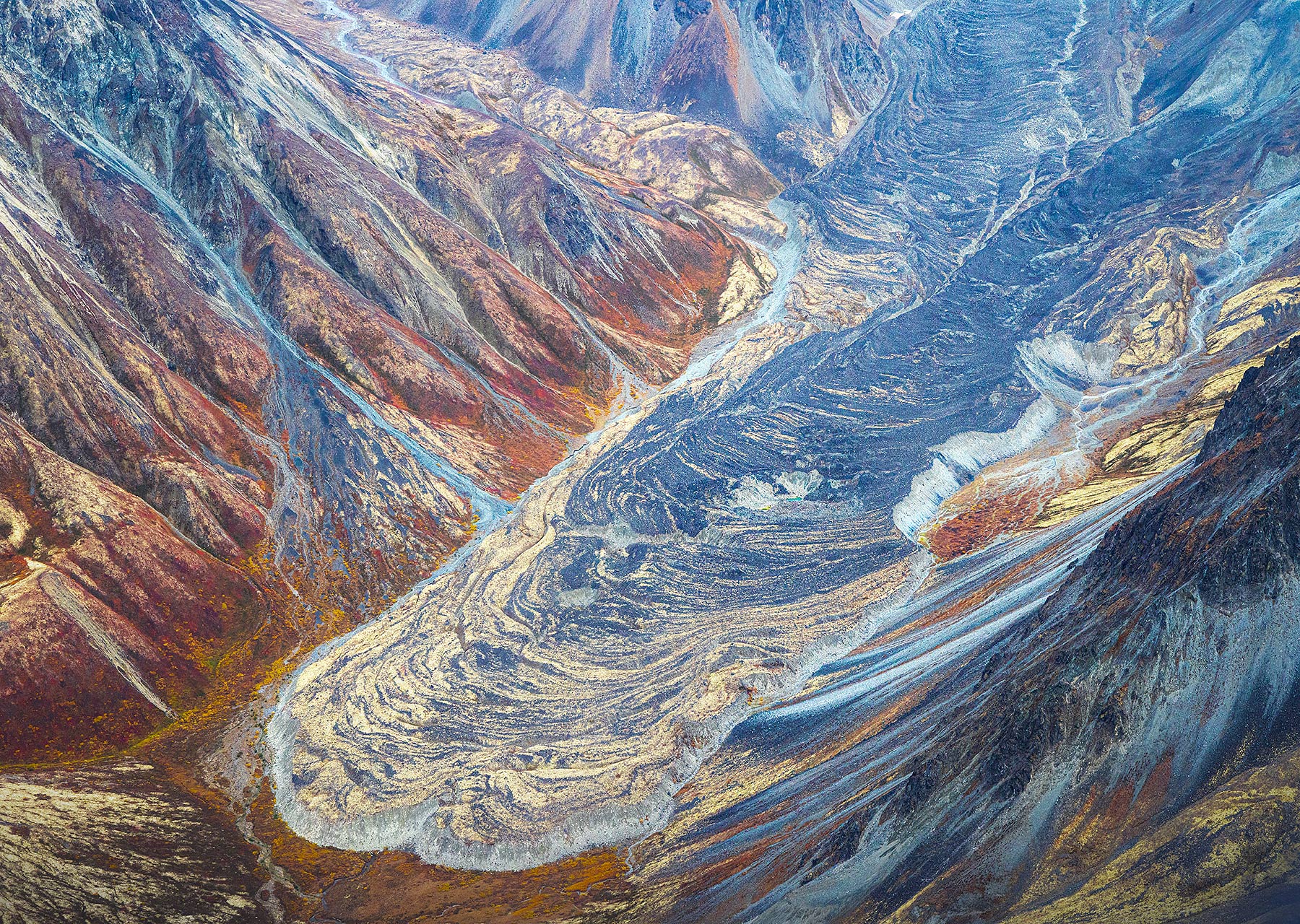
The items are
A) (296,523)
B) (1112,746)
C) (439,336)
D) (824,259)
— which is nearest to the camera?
(1112,746)

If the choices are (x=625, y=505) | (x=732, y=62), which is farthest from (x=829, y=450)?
(x=732, y=62)

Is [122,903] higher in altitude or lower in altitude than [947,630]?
higher

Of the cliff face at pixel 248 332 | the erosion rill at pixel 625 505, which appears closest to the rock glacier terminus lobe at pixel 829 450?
the erosion rill at pixel 625 505

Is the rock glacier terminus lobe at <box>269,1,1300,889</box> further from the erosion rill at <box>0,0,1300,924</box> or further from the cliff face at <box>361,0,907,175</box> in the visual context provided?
the cliff face at <box>361,0,907,175</box>

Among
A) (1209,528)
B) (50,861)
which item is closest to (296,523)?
(50,861)

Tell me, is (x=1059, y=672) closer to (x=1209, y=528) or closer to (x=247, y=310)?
(x=1209, y=528)

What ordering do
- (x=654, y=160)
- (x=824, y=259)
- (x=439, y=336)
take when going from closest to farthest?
(x=439, y=336) → (x=824, y=259) → (x=654, y=160)
